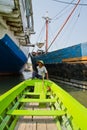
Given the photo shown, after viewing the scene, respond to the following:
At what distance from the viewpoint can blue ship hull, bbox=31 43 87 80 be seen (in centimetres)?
1310

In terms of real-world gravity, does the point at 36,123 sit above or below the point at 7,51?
below

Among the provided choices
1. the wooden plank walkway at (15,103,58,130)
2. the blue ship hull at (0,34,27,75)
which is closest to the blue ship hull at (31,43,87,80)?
the blue ship hull at (0,34,27,75)

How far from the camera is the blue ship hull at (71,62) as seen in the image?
13.1m

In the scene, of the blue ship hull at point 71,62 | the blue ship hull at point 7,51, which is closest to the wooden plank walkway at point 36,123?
the blue ship hull at point 71,62

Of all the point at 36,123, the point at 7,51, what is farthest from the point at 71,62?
the point at 36,123

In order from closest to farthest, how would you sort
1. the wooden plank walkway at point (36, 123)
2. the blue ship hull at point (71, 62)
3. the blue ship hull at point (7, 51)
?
1. the wooden plank walkway at point (36, 123)
2. the blue ship hull at point (71, 62)
3. the blue ship hull at point (7, 51)

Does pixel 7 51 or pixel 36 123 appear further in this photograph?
pixel 7 51

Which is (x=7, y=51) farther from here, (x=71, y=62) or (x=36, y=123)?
(x=36, y=123)

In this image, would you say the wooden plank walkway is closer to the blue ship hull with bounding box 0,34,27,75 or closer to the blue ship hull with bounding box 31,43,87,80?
the blue ship hull with bounding box 31,43,87,80

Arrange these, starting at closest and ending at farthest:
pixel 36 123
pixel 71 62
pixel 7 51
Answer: pixel 36 123 < pixel 71 62 < pixel 7 51

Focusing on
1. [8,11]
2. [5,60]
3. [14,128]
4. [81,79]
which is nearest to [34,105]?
[14,128]

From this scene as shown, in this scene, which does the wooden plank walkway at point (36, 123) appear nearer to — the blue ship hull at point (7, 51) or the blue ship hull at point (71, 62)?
the blue ship hull at point (71, 62)

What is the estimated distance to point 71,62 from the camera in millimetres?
14656

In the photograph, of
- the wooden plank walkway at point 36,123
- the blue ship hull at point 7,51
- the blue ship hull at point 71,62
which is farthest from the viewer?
the blue ship hull at point 7,51
